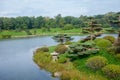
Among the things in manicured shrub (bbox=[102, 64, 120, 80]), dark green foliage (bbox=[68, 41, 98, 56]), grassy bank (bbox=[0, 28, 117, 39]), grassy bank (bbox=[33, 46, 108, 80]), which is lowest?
grassy bank (bbox=[0, 28, 117, 39])

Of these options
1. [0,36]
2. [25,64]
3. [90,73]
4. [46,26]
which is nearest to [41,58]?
[25,64]

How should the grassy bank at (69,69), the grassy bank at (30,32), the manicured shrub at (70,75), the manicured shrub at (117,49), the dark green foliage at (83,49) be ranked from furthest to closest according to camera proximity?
1. the grassy bank at (30,32)
2. the dark green foliage at (83,49)
3. the manicured shrub at (117,49)
4. the grassy bank at (69,69)
5. the manicured shrub at (70,75)

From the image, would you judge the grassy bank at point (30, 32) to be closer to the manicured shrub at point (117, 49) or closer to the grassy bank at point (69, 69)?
the grassy bank at point (69, 69)

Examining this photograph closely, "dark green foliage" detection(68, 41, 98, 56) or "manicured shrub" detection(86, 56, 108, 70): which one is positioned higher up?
"dark green foliage" detection(68, 41, 98, 56)

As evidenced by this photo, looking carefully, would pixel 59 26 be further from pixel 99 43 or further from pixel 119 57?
pixel 119 57

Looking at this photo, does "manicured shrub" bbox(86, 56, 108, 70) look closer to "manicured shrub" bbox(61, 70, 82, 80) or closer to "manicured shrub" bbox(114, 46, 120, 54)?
"manicured shrub" bbox(61, 70, 82, 80)

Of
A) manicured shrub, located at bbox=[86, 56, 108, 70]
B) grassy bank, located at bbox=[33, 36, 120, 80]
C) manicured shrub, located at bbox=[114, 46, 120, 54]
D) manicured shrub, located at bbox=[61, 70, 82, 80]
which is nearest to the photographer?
grassy bank, located at bbox=[33, 36, 120, 80]

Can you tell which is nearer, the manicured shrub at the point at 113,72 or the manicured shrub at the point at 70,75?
the manicured shrub at the point at 113,72

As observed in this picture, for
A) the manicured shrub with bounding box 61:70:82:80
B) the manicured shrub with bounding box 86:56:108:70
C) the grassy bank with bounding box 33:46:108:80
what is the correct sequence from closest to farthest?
the manicured shrub with bounding box 61:70:82:80 < the grassy bank with bounding box 33:46:108:80 < the manicured shrub with bounding box 86:56:108:70

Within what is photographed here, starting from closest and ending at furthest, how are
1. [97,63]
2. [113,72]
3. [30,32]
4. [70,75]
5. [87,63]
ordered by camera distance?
[113,72]
[70,75]
[97,63]
[87,63]
[30,32]

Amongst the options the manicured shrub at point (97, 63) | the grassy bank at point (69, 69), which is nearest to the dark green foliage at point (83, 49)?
the grassy bank at point (69, 69)

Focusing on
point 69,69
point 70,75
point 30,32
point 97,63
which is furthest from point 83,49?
point 30,32

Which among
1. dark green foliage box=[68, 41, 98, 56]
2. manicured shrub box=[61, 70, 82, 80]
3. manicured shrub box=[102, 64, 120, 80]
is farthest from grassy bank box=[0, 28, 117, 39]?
manicured shrub box=[102, 64, 120, 80]

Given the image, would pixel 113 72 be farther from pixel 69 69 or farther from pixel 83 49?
pixel 83 49
